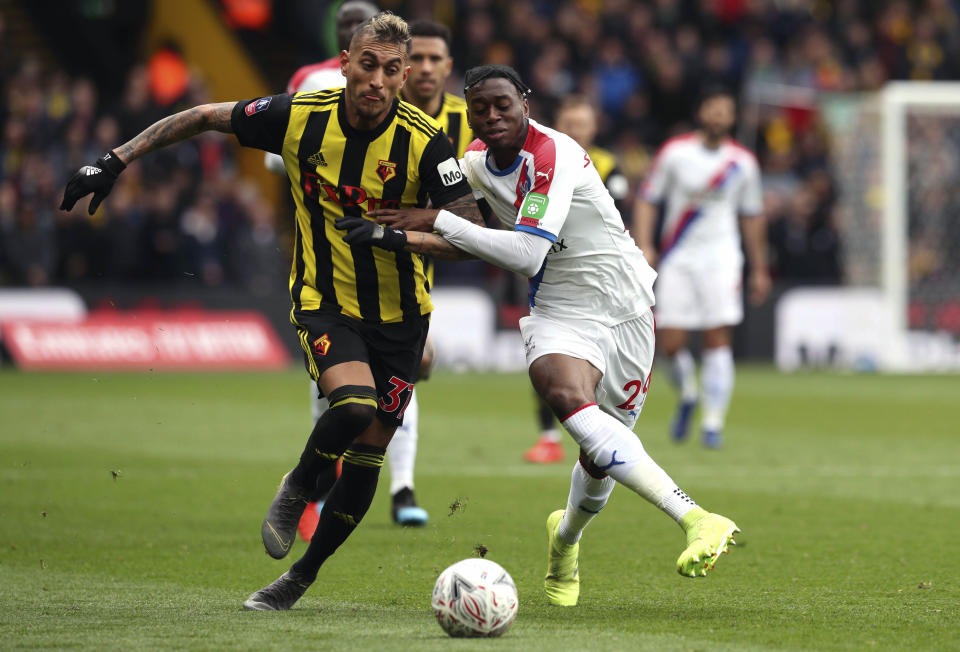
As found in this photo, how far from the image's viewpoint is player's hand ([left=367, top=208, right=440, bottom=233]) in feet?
17.5

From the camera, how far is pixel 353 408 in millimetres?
5176

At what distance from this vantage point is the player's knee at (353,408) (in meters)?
5.18

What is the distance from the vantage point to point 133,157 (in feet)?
17.9

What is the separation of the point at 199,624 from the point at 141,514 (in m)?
3.10

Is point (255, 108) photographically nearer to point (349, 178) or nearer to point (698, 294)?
point (349, 178)

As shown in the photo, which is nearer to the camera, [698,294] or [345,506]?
[345,506]

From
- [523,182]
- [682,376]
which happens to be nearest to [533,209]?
[523,182]

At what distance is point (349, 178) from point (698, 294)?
639 cm

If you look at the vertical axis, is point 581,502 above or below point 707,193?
below

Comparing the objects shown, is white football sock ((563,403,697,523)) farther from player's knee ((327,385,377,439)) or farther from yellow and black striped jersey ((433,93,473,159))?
yellow and black striped jersey ((433,93,473,159))

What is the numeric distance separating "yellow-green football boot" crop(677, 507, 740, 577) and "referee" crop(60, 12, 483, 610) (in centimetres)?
124

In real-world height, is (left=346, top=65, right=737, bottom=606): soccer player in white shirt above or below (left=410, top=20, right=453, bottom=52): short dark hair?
below

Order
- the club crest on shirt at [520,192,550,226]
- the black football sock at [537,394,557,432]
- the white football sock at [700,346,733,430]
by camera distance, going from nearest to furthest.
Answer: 1. the club crest on shirt at [520,192,550,226]
2. the black football sock at [537,394,557,432]
3. the white football sock at [700,346,733,430]

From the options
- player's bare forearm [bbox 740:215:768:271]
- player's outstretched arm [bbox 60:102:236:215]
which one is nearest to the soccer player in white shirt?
player's outstretched arm [bbox 60:102:236:215]
